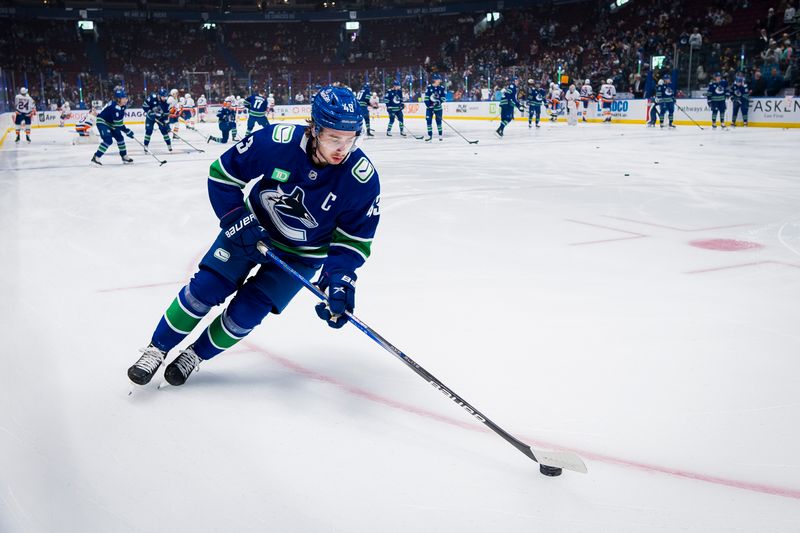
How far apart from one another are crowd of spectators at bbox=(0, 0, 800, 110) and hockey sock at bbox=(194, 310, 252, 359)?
56.7 ft

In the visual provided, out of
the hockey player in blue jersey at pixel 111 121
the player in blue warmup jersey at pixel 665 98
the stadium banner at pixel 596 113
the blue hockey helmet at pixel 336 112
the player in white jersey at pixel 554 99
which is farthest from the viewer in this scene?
the player in white jersey at pixel 554 99

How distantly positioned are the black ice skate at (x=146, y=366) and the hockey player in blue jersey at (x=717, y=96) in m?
16.8

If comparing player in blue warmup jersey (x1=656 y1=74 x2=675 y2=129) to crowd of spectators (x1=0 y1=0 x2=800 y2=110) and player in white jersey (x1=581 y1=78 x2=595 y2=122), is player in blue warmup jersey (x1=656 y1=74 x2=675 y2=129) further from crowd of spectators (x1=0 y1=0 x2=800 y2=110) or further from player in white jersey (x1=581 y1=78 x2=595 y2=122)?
player in white jersey (x1=581 y1=78 x2=595 y2=122)

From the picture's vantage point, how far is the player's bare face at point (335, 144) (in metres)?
2.19

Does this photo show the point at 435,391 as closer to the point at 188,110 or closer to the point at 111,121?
the point at 111,121

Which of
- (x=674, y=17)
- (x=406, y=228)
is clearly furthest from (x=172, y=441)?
(x=674, y=17)

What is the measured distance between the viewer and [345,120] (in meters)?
2.15

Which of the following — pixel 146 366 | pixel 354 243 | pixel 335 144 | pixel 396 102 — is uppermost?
pixel 396 102

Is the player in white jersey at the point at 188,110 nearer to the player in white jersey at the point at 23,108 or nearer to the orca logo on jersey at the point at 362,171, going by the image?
the player in white jersey at the point at 23,108

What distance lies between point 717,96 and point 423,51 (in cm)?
2187

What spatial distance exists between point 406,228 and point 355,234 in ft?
10.3

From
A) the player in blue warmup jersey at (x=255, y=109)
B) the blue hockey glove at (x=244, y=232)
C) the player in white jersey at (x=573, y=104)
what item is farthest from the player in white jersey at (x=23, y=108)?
the blue hockey glove at (x=244, y=232)

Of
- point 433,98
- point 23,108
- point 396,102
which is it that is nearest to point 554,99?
point 396,102

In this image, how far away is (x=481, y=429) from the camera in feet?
7.07
